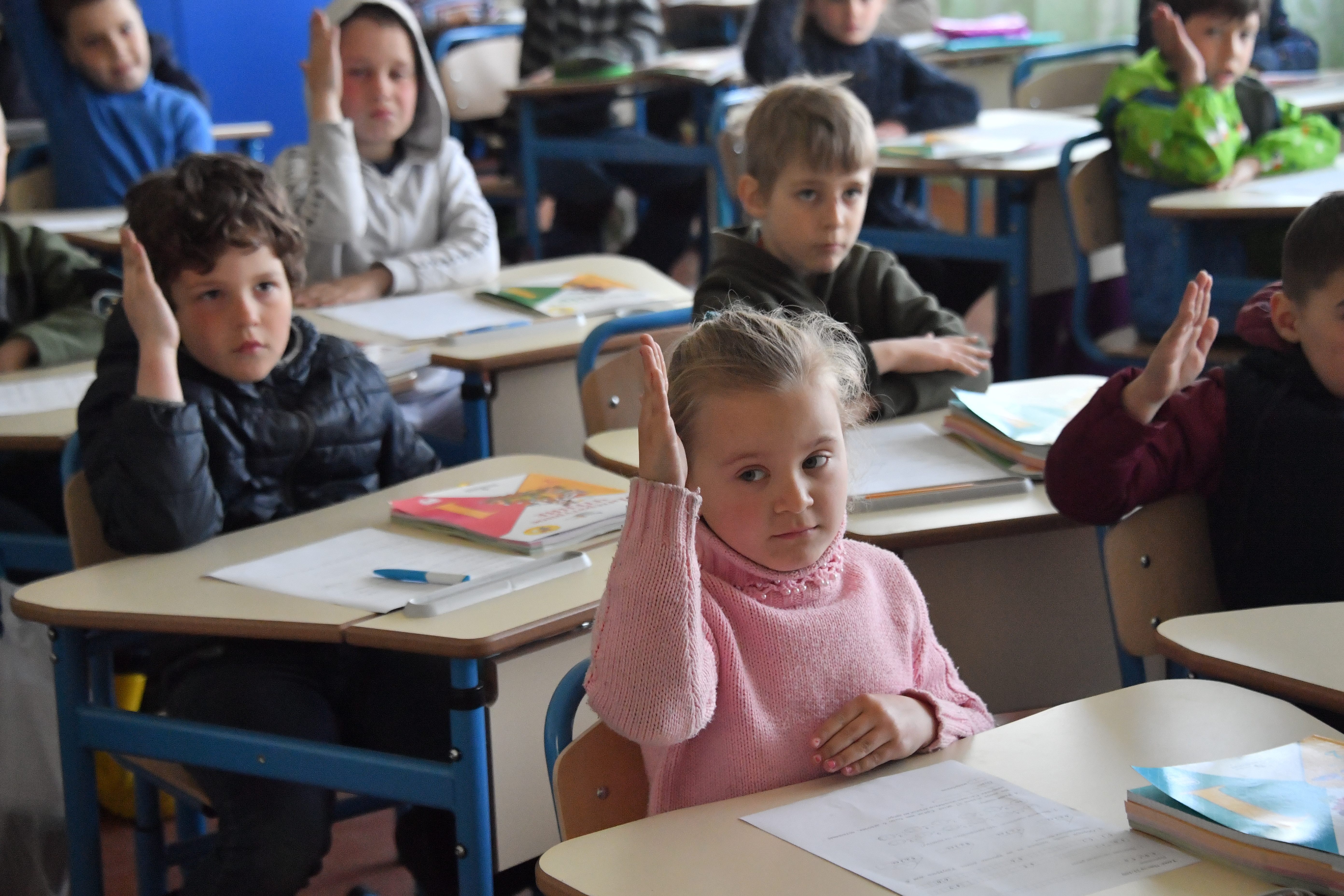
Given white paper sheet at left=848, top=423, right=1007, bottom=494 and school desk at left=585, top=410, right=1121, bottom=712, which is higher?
white paper sheet at left=848, top=423, right=1007, bottom=494

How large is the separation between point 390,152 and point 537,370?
2.94 ft

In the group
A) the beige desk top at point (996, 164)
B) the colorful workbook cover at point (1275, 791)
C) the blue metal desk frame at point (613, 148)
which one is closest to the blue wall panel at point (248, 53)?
the blue metal desk frame at point (613, 148)

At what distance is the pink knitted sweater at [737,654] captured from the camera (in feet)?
3.67

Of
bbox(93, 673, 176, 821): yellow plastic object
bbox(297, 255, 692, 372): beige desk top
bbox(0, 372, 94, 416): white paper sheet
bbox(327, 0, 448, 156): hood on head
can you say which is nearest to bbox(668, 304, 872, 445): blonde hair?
bbox(297, 255, 692, 372): beige desk top

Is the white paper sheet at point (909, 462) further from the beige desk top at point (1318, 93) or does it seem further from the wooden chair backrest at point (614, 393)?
the beige desk top at point (1318, 93)

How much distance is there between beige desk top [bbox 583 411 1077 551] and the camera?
1681mm

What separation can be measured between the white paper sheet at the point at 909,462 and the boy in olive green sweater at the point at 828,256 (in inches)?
6.3

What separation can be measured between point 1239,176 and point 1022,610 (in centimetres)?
181

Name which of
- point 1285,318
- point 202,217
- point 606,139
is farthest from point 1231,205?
point 606,139

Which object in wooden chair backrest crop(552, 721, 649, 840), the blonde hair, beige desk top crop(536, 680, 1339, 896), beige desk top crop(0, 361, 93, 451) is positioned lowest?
wooden chair backrest crop(552, 721, 649, 840)

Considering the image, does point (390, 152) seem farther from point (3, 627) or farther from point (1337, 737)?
point (1337, 737)

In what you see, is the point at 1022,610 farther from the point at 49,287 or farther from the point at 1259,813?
the point at 49,287

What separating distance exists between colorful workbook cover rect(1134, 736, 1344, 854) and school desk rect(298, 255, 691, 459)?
148 centimetres

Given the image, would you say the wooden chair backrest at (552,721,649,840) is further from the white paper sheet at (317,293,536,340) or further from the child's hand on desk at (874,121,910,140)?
the child's hand on desk at (874,121,910,140)
